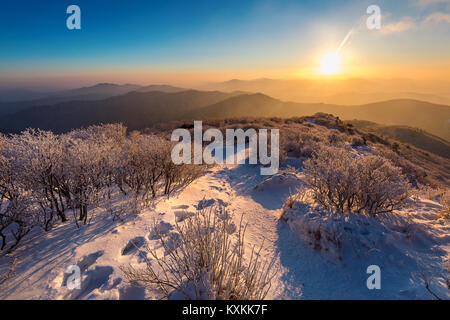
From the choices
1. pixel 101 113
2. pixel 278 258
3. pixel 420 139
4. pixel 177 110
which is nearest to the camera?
pixel 278 258

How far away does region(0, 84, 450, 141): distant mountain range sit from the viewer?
229 ft

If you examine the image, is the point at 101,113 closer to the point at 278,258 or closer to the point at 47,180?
the point at 47,180

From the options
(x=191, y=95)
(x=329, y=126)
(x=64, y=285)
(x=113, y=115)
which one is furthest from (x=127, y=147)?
(x=191, y=95)

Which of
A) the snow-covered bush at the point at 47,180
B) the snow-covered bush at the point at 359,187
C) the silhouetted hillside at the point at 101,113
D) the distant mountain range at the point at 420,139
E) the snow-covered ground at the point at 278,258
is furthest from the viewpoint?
the silhouetted hillside at the point at 101,113

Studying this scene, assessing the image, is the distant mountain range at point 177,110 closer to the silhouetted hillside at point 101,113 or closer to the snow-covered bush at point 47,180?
the silhouetted hillside at point 101,113

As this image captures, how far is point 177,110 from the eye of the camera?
285 feet

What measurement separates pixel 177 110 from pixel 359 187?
88.7m

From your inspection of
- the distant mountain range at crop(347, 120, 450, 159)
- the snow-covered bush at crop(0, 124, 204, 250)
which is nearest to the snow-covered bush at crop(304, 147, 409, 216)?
the snow-covered bush at crop(0, 124, 204, 250)

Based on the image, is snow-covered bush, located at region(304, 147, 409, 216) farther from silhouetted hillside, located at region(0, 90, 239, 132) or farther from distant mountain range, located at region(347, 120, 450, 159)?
silhouetted hillside, located at region(0, 90, 239, 132)

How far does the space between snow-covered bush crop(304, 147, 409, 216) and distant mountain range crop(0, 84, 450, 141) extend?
55.2 m

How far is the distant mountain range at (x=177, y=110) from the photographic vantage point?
6994 cm

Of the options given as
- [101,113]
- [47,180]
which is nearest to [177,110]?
[101,113]

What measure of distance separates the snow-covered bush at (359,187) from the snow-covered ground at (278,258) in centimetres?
49

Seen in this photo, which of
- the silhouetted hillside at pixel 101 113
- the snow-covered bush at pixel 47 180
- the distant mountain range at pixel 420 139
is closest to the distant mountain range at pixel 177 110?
the silhouetted hillside at pixel 101 113
